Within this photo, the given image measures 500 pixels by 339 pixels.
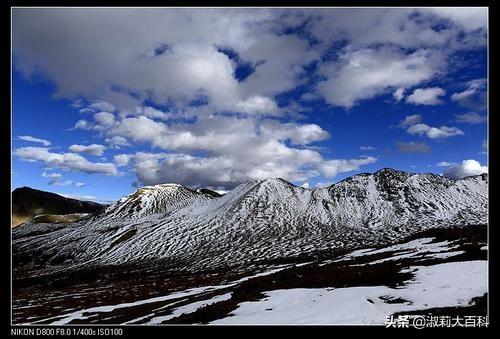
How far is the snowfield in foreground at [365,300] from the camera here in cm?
1667

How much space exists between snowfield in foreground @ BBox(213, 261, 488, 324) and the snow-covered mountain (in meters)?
53.4

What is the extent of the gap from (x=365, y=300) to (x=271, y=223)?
99.8 metres

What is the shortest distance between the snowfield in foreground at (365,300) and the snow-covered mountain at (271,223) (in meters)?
53.4

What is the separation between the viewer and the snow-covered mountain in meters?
93.3

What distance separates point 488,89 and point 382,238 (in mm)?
87795

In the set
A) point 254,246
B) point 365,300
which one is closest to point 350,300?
point 365,300

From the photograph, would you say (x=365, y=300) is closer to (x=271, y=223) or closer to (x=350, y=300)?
(x=350, y=300)

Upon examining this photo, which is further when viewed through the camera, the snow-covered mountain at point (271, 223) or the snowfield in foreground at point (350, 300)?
the snow-covered mountain at point (271, 223)

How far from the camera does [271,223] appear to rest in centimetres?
11800

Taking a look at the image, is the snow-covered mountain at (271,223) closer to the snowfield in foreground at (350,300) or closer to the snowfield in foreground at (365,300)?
the snowfield in foreground at (350,300)

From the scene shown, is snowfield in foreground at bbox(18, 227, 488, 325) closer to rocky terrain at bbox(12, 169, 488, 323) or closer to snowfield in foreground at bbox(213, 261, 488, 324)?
snowfield in foreground at bbox(213, 261, 488, 324)

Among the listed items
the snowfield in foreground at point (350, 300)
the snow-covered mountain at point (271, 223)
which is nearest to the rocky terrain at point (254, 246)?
the snowfield in foreground at point (350, 300)

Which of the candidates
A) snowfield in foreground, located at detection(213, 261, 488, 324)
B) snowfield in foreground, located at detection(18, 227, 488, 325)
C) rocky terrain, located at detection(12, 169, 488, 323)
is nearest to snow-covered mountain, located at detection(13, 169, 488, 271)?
rocky terrain, located at detection(12, 169, 488, 323)
